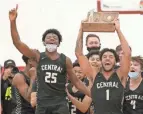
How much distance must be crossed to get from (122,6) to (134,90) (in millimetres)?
4428

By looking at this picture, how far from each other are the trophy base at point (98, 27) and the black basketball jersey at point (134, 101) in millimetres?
887

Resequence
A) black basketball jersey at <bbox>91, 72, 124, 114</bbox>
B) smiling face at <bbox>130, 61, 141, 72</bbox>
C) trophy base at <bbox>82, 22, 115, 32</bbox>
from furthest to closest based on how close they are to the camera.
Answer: smiling face at <bbox>130, 61, 141, 72</bbox> → trophy base at <bbox>82, 22, 115, 32</bbox> → black basketball jersey at <bbox>91, 72, 124, 114</bbox>

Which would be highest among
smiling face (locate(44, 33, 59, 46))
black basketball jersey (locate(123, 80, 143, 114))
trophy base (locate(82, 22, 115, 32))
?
trophy base (locate(82, 22, 115, 32))

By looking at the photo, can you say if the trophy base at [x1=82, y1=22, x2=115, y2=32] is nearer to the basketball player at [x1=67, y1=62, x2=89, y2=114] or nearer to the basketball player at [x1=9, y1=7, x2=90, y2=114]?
the basketball player at [x1=9, y1=7, x2=90, y2=114]

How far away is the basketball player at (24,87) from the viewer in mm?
9836

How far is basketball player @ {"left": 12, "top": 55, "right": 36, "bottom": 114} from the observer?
387 inches

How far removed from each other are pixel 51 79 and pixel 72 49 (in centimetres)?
467

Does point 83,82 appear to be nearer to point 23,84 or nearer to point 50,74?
point 23,84

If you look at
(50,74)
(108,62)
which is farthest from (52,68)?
(108,62)

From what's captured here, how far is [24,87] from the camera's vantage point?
32.4ft

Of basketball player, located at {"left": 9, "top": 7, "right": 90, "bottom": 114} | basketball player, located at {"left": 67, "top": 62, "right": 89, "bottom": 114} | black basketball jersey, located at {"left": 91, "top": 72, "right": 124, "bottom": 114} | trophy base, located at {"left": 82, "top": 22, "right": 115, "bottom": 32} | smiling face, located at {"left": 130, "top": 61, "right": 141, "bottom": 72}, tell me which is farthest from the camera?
basketball player, located at {"left": 67, "top": 62, "right": 89, "bottom": 114}

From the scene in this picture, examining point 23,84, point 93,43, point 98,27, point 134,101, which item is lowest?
point 134,101

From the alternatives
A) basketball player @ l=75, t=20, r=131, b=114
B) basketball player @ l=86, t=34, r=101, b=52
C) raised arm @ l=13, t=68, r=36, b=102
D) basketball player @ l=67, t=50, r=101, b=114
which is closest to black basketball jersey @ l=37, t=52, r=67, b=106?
basketball player @ l=75, t=20, r=131, b=114

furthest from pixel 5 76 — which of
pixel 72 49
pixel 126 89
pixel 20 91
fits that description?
pixel 126 89
